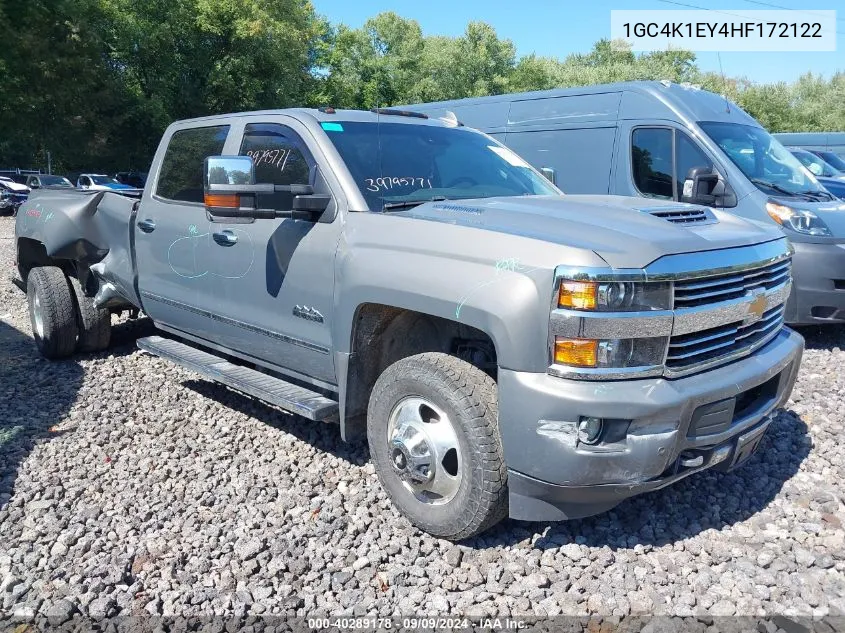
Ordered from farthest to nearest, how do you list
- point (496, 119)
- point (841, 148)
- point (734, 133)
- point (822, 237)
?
point (841, 148)
point (496, 119)
point (734, 133)
point (822, 237)

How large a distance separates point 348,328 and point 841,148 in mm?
25426

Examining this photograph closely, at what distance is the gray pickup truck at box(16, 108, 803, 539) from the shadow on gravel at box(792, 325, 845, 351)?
10.7ft

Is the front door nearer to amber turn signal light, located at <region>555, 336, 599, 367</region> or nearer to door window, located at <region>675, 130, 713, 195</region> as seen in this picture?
amber turn signal light, located at <region>555, 336, 599, 367</region>

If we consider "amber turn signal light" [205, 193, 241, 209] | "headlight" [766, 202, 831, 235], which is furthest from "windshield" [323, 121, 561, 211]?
"headlight" [766, 202, 831, 235]

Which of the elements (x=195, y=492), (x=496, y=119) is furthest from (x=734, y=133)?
(x=195, y=492)

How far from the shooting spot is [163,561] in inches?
124

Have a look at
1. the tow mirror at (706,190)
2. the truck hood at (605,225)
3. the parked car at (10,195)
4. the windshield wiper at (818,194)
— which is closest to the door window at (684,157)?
the tow mirror at (706,190)

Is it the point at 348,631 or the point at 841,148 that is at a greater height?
the point at 841,148

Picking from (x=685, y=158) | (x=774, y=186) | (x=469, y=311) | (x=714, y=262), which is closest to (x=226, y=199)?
(x=469, y=311)

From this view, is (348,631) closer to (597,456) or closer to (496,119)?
(597,456)

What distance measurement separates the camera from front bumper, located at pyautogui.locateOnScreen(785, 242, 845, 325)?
5.99 metres

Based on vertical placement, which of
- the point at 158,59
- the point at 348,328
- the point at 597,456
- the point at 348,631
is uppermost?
the point at 158,59

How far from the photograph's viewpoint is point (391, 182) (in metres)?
3.80

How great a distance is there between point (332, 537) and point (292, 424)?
57.8 inches
